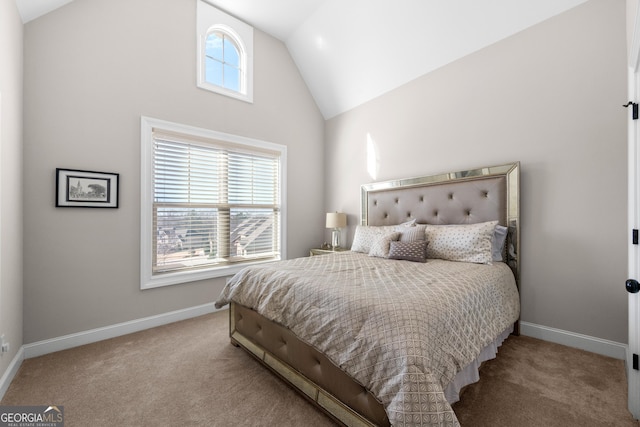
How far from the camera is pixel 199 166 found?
327cm

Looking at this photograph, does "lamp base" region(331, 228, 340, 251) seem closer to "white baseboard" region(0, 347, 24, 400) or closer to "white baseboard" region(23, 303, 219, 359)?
"white baseboard" region(23, 303, 219, 359)

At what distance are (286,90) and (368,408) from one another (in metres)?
3.94

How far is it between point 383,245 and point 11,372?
3.05m

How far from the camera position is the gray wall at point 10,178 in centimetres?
176

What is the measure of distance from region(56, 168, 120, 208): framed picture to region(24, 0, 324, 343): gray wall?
0.20 ft

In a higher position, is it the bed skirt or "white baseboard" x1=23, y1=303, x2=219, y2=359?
the bed skirt

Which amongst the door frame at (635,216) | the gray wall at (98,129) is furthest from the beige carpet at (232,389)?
the gray wall at (98,129)

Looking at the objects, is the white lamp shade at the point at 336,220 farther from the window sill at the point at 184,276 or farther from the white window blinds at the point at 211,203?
the window sill at the point at 184,276

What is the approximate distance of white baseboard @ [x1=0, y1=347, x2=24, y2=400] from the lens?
5.73 ft

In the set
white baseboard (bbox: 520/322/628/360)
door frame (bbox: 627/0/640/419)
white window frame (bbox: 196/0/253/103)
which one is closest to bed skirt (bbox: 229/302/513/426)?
white baseboard (bbox: 520/322/628/360)

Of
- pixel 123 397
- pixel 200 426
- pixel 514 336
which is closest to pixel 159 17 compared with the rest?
pixel 123 397

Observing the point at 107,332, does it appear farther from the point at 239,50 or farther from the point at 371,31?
the point at 371,31

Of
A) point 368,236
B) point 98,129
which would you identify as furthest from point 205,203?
point 368,236

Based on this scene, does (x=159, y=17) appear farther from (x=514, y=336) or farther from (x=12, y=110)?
(x=514, y=336)
